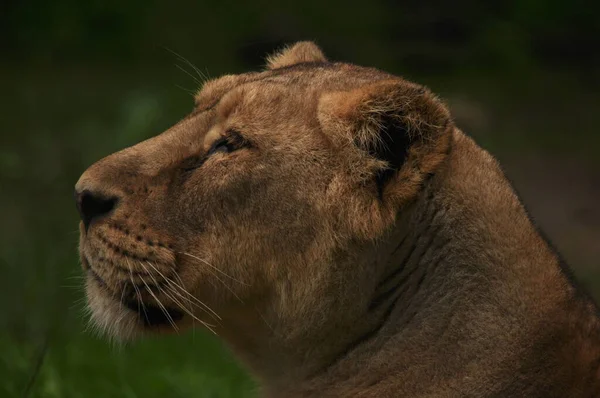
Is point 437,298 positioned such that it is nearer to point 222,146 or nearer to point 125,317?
point 222,146

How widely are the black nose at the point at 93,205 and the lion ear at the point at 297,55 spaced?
0.95 meters

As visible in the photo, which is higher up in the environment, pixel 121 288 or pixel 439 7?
pixel 439 7

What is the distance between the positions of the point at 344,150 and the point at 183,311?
2.24 ft

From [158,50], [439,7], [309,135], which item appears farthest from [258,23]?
[309,135]

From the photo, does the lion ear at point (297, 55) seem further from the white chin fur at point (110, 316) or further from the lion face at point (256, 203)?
the white chin fur at point (110, 316)

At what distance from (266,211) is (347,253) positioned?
0.87 feet

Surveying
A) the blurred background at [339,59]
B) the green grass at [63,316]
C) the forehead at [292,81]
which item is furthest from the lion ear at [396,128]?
the blurred background at [339,59]

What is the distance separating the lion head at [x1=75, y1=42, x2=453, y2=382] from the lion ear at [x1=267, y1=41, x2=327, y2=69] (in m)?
0.58

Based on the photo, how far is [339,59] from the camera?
33.9 ft

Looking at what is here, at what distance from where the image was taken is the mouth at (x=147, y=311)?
353 cm

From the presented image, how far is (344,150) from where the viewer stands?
3.44 meters

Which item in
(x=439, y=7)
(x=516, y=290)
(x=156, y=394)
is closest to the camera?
(x=516, y=290)

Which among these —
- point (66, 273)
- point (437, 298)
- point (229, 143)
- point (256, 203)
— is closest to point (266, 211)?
point (256, 203)

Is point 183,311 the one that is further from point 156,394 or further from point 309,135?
point 156,394
